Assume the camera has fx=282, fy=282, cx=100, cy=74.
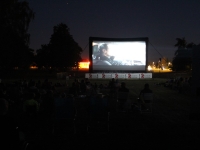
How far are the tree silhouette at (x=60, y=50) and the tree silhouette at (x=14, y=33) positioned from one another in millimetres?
23826

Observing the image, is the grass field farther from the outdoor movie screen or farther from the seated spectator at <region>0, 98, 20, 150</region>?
the outdoor movie screen

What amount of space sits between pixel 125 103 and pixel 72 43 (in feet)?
136

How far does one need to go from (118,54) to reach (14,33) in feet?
29.7

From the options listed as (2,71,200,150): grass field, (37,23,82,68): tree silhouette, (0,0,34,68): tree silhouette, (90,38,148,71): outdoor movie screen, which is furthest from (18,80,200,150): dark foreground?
(37,23,82,68): tree silhouette

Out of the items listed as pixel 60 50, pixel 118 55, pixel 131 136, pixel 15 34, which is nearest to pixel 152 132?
pixel 131 136

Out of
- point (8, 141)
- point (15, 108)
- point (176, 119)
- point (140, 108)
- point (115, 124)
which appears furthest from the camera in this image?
point (15, 108)

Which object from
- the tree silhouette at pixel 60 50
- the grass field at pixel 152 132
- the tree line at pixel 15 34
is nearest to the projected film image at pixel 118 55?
the tree line at pixel 15 34

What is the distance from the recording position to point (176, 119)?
769 cm

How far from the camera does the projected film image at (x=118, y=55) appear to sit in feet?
82.4

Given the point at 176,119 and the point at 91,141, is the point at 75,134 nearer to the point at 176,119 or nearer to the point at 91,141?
the point at 91,141

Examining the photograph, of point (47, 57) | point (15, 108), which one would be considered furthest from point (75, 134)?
point (47, 57)

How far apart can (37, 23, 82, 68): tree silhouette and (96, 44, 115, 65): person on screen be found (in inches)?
896

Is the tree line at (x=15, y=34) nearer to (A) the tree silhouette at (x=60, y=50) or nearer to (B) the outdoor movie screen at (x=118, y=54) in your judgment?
(B) the outdoor movie screen at (x=118, y=54)

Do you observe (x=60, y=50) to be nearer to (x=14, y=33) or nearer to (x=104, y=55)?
(x=104, y=55)
